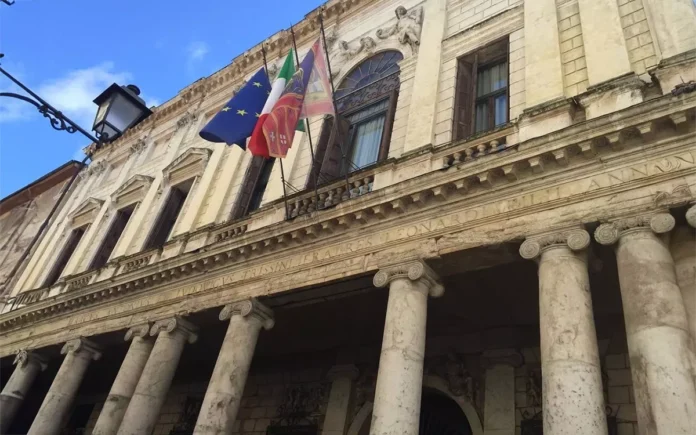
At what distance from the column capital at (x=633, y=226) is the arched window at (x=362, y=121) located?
4.70 meters

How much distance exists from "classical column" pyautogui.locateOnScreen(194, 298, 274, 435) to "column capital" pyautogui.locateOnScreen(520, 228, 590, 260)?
4.26 meters

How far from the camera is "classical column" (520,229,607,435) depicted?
4.38 m

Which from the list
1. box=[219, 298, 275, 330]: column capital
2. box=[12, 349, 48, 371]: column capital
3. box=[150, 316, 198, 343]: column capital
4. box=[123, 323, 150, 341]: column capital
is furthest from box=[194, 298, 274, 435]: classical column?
box=[12, 349, 48, 371]: column capital

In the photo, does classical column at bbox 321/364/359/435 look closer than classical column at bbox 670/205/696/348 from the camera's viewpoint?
No

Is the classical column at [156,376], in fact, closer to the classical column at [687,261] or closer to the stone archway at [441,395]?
the stone archway at [441,395]

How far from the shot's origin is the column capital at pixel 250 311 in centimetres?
793

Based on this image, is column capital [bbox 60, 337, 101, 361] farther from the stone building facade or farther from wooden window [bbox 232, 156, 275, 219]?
wooden window [bbox 232, 156, 275, 219]

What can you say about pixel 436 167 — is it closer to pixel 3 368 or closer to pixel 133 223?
pixel 133 223

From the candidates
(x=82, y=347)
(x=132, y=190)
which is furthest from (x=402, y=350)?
(x=132, y=190)

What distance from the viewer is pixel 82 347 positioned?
10.5m

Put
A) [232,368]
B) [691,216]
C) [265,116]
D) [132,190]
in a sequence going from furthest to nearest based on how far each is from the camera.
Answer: [132,190] < [265,116] < [232,368] < [691,216]

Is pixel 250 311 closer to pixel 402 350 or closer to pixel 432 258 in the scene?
pixel 402 350

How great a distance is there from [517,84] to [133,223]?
9.95 m

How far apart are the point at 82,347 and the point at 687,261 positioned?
10518mm
